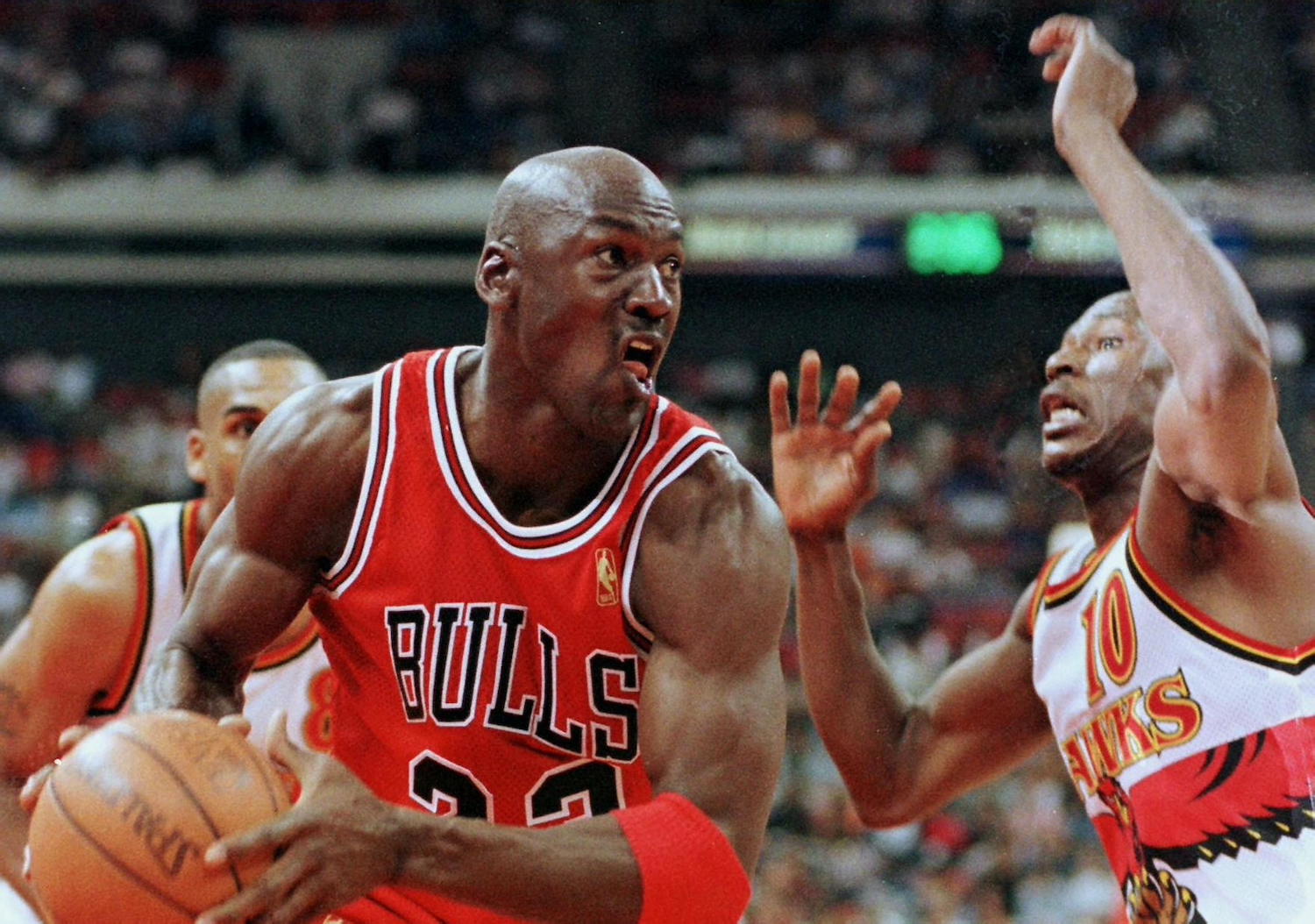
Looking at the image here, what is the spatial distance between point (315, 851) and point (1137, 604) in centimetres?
180

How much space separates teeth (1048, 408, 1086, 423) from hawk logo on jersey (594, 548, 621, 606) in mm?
1203

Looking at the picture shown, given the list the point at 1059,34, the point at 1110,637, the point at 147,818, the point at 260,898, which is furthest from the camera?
the point at 1110,637

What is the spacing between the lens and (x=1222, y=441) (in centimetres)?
303

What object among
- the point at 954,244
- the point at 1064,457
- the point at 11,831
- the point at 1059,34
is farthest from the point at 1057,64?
the point at 954,244

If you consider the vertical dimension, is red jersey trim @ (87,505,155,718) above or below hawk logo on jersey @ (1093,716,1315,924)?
below

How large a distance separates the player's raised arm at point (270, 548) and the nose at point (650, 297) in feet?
2.00

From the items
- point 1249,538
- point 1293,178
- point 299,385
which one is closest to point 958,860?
point 1293,178

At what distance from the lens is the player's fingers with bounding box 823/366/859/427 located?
144 inches

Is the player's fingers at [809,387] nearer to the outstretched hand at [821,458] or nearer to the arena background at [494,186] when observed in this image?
the outstretched hand at [821,458]

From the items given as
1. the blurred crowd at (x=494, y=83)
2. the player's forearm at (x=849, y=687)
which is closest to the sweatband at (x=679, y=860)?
the player's forearm at (x=849, y=687)

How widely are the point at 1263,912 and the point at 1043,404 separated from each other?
4.03ft

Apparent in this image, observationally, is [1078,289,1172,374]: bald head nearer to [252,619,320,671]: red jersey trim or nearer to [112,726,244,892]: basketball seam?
[252,619,320,671]: red jersey trim

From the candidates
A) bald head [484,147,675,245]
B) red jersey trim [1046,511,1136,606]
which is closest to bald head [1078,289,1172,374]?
red jersey trim [1046,511,1136,606]

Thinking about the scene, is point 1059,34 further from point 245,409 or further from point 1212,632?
point 245,409
